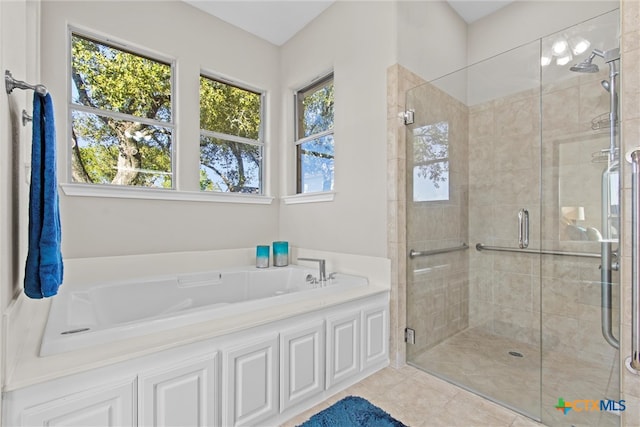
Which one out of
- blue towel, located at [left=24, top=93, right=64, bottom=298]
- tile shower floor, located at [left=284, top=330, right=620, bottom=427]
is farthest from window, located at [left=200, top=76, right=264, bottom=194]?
tile shower floor, located at [left=284, top=330, right=620, bottom=427]

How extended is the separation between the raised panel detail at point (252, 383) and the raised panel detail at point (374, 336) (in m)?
0.70

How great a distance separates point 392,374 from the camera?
2016 mm

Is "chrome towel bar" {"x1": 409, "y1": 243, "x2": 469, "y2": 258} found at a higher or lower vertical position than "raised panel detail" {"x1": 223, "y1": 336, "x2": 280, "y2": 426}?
higher

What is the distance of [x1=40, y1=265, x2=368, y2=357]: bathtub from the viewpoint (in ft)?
3.98

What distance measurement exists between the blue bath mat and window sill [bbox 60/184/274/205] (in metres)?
1.88

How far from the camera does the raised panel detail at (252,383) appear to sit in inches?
52.8

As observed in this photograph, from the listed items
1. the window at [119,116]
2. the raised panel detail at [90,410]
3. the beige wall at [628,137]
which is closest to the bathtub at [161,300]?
the raised panel detail at [90,410]

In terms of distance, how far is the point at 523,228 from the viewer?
2203 millimetres

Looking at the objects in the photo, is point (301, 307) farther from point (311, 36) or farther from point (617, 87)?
point (311, 36)

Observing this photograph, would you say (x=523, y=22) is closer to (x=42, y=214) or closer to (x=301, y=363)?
(x=301, y=363)

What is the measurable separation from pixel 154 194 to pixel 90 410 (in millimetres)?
1648

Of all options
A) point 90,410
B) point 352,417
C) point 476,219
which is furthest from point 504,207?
point 90,410

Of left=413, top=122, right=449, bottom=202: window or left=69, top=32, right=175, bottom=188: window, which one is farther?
left=413, top=122, right=449, bottom=202: window

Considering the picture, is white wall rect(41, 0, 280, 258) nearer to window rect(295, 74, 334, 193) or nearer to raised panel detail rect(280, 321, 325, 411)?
window rect(295, 74, 334, 193)
